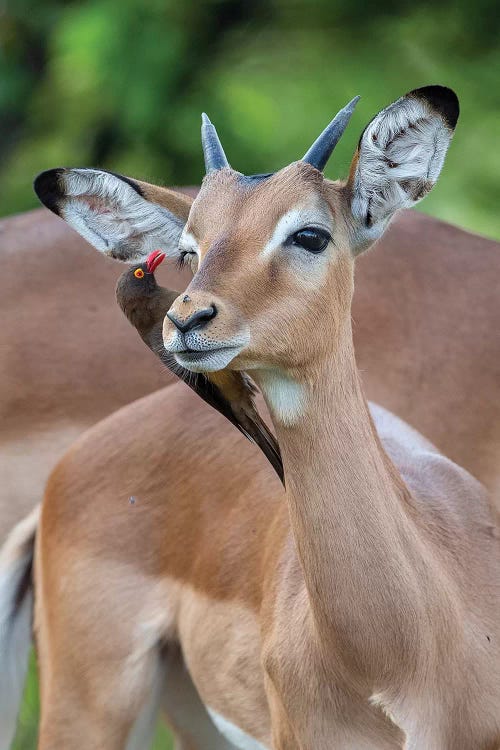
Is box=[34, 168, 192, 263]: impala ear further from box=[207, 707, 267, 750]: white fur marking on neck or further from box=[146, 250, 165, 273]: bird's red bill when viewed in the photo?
box=[207, 707, 267, 750]: white fur marking on neck

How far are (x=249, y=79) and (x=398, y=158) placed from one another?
3488mm

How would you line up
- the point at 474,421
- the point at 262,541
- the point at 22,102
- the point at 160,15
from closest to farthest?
1. the point at 262,541
2. the point at 474,421
3. the point at 160,15
4. the point at 22,102

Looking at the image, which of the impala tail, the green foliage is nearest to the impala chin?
the impala tail

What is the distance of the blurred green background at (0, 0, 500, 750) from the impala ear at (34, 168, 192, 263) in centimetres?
284

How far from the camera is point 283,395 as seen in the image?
301 centimetres

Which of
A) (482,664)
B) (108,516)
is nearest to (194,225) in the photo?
(482,664)

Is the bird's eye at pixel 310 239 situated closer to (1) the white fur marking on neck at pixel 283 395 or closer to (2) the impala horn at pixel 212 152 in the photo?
(1) the white fur marking on neck at pixel 283 395

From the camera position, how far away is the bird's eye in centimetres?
301

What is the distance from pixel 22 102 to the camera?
7.12 meters

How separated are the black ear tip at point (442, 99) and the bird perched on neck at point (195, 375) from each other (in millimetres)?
677

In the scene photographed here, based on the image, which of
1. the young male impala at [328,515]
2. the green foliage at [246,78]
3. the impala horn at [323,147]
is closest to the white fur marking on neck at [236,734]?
the young male impala at [328,515]

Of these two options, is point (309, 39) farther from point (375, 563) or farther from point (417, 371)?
point (375, 563)

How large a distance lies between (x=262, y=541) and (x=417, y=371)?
138 centimetres

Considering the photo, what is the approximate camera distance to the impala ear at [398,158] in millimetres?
3115
